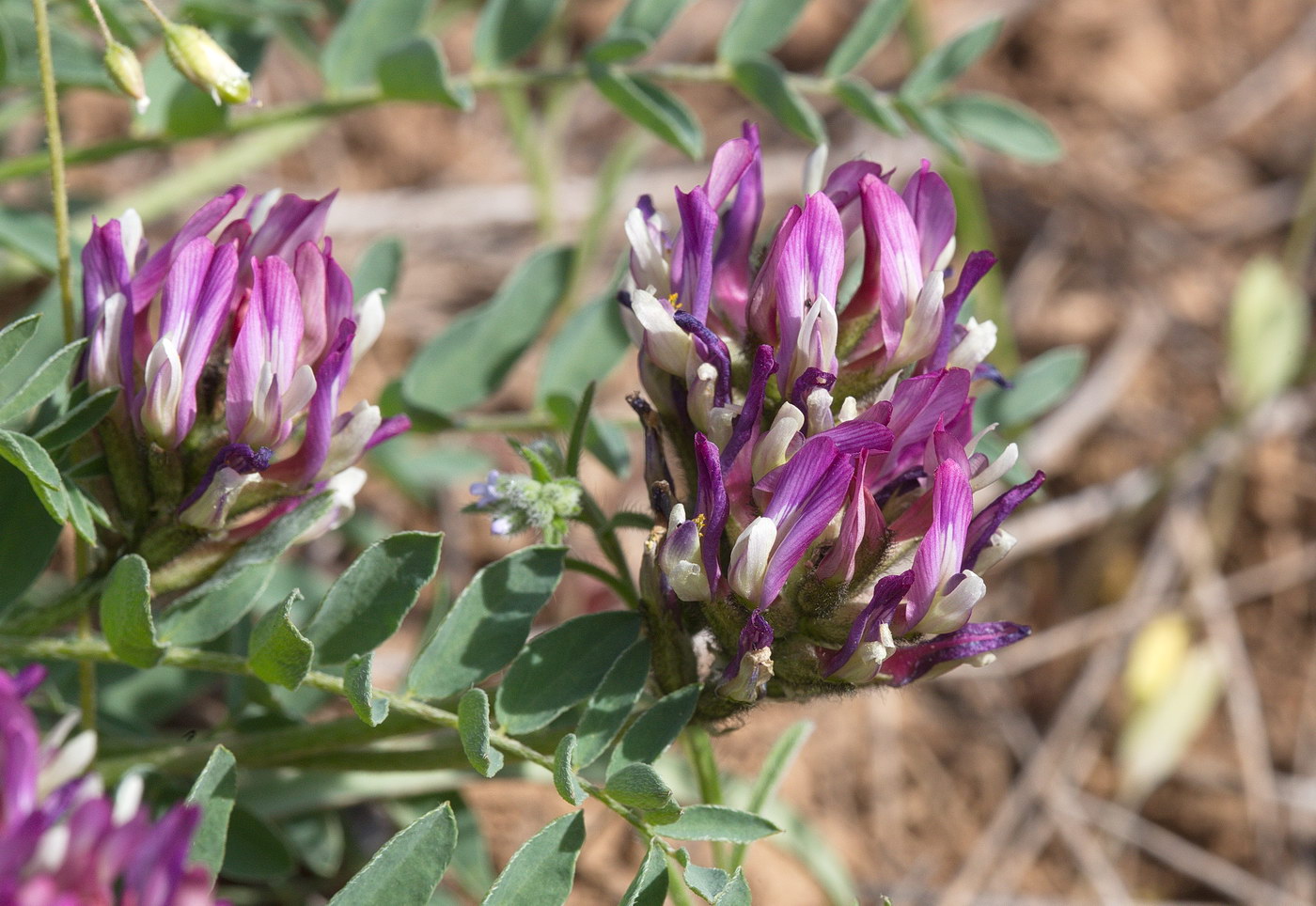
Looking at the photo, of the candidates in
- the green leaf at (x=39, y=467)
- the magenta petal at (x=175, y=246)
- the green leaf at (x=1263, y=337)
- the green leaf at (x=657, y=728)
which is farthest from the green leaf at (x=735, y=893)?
the green leaf at (x=1263, y=337)

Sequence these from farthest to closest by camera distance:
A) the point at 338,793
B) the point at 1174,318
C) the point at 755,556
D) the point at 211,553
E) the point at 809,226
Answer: the point at 1174,318 → the point at 338,793 → the point at 211,553 → the point at 809,226 → the point at 755,556

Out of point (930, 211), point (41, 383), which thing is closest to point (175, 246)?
point (41, 383)

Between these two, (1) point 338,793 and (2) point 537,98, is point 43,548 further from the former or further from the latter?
(2) point 537,98

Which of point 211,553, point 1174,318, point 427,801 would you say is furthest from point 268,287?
point 1174,318

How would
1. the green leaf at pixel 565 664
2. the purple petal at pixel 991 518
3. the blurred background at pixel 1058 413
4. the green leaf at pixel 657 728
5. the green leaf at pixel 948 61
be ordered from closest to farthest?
the purple petal at pixel 991 518, the green leaf at pixel 657 728, the green leaf at pixel 565 664, the green leaf at pixel 948 61, the blurred background at pixel 1058 413

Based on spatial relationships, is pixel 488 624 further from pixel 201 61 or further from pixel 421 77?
pixel 421 77

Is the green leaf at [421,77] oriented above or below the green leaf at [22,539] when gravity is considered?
above

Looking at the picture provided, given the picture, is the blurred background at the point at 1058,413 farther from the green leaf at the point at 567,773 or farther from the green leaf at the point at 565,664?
the green leaf at the point at 567,773
